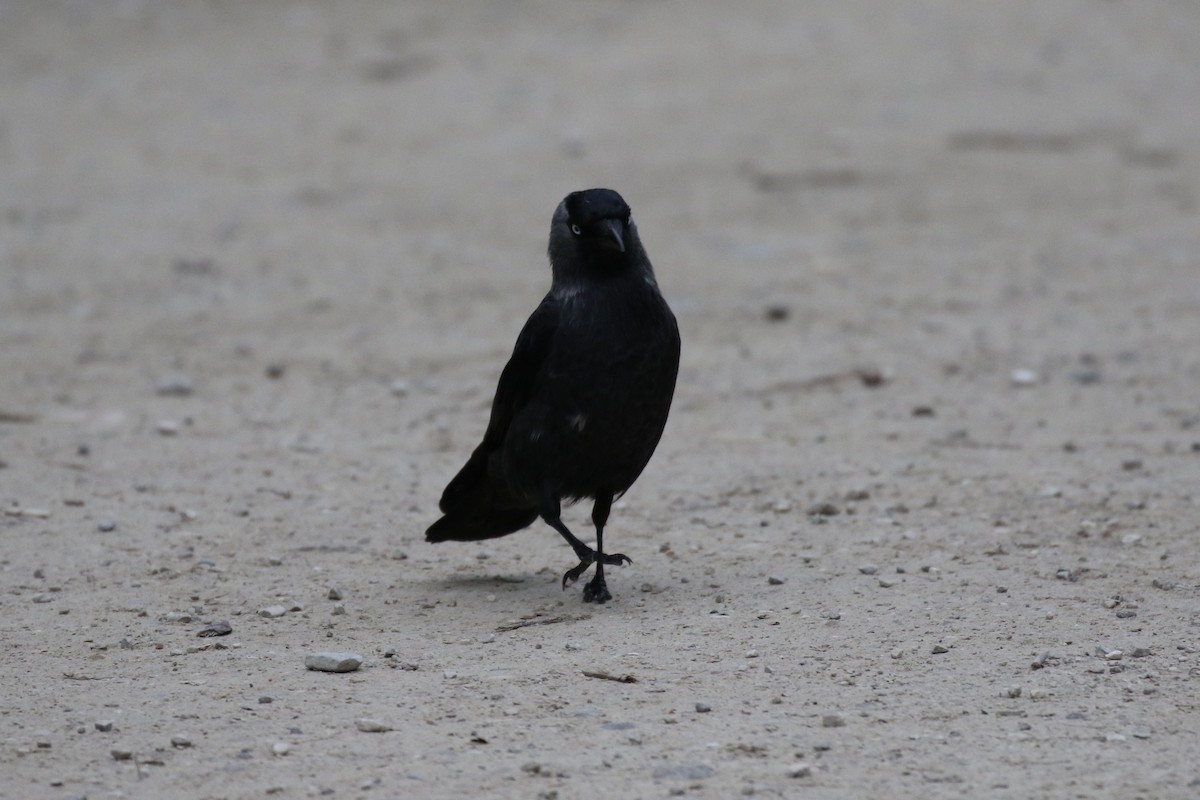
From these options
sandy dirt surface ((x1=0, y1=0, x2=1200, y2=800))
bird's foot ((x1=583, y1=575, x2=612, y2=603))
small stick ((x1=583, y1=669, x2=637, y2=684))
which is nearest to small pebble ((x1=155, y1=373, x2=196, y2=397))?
sandy dirt surface ((x1=0, y1=0, x2=1200, y2=800))

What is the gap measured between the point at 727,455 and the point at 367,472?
1.56 m

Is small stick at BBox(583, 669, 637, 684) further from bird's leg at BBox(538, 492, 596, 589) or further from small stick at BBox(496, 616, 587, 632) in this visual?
bird's leg at BBox(538, 492, 596, 589)

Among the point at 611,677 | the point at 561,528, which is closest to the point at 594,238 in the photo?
the point at 561,528

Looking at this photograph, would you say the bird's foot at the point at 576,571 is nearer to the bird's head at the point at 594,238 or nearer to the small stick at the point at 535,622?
Answer: the small stick at the point at 535,622

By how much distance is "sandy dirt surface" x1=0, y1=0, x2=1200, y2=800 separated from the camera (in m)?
3.97

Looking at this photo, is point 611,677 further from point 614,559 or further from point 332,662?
point 614,559

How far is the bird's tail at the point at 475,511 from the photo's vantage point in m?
5.46

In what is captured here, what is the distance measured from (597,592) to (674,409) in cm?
271

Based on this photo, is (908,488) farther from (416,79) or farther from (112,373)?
(416,79)

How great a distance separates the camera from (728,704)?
13.4 ft

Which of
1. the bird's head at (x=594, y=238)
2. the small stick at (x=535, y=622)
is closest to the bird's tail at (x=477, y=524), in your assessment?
the small stick at (x=535, y=622)

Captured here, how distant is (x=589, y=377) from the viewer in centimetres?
508

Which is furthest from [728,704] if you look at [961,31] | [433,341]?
[961,31]

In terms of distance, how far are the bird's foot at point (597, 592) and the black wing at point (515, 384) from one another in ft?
1.87
